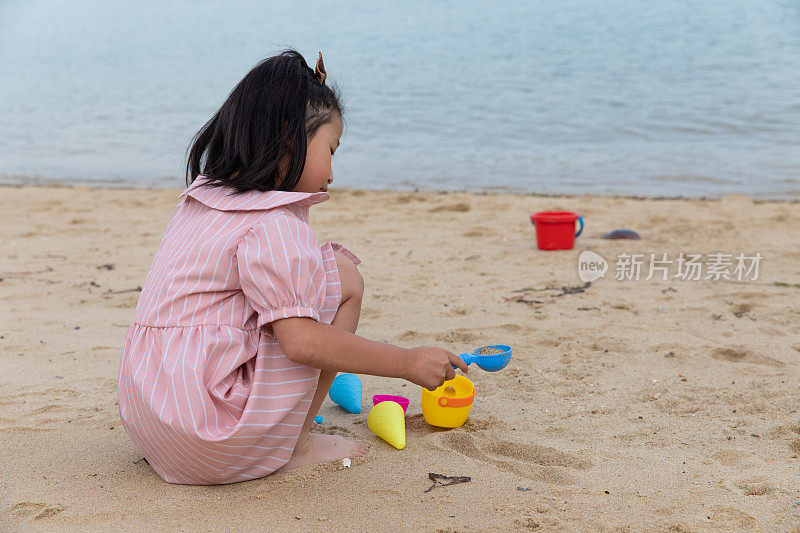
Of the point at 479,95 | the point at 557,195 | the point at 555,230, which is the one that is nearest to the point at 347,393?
the point at 555,230

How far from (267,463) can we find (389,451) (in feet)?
1.17

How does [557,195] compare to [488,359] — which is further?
[557,195]

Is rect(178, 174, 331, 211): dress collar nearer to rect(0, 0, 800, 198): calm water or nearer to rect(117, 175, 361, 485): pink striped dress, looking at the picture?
rect(117, 175, 361, 485): pink striped dress

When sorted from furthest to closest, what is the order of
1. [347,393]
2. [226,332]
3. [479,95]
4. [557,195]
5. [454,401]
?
1. [479,95]
2. [557,195]
3. [347,393]
4. [454,401]
5. [226,332]

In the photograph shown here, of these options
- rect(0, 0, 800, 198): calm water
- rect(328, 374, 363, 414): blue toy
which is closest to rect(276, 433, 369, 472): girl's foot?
rect(328, 374, 363, 414): blue toy

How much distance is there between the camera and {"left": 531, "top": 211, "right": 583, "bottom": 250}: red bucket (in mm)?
4117

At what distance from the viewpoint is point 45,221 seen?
5316 mm

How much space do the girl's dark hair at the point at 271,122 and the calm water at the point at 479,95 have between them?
313 mm

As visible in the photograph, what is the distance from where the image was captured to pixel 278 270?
1467 millimetres

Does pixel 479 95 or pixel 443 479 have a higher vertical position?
pixel 479 95

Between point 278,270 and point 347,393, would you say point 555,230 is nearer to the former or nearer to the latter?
point 347,393

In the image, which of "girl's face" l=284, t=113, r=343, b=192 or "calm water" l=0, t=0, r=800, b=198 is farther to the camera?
"calm water" l=0, t=0, r=800, b=198

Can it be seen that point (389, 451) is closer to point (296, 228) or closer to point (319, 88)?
point (296, 228)

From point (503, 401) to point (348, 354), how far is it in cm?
90
